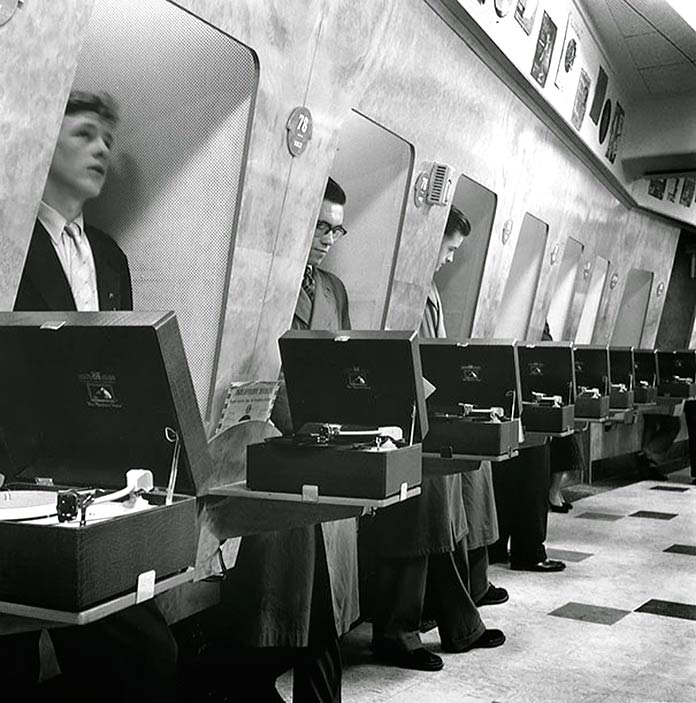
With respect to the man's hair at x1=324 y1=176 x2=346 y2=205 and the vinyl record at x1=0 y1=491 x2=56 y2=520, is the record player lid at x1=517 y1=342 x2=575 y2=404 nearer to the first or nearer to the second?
the man's hair at x1=324 y1=176 x2=346 y2=205

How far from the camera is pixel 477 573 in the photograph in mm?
4859

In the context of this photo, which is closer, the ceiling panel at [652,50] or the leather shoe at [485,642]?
the leather shoe at [485,642]

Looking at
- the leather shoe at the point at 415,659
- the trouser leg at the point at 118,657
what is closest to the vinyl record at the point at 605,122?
the leather shoe at the point at 415,659

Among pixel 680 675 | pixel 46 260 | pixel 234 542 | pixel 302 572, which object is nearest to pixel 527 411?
pixel 680 675

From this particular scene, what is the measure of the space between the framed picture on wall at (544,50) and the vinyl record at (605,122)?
71.6 inches

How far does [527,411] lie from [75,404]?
2987 millimetres

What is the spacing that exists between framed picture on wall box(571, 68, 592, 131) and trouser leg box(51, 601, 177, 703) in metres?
5.16

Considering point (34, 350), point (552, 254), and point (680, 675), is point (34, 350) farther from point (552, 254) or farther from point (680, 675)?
point (552, 254)

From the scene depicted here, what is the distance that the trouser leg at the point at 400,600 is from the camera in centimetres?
398

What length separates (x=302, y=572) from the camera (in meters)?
2.93

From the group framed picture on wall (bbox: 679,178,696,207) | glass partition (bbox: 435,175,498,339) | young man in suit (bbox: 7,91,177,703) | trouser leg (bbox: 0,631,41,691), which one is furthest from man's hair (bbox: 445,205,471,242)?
framed picture on wall (bbox: 679,178,696,207)

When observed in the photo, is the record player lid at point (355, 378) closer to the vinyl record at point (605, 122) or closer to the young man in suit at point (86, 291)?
the young man in suit at point (86, 291)

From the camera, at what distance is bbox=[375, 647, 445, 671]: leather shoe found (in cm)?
397

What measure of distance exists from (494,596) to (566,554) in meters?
1.36
